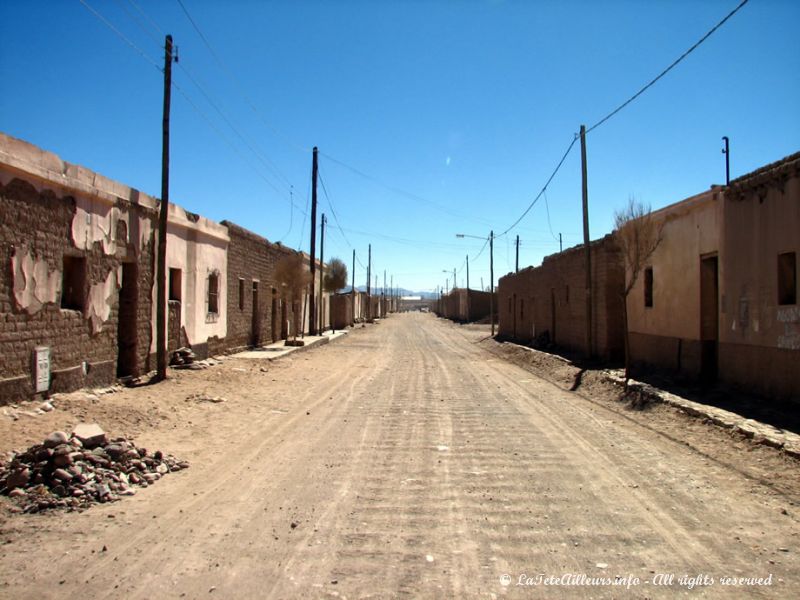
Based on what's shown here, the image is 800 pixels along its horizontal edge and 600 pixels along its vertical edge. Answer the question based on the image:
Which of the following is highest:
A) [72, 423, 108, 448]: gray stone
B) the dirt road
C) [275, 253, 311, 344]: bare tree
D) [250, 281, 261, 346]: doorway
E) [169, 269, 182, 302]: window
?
[275, 253, 311, 344]: bare tree

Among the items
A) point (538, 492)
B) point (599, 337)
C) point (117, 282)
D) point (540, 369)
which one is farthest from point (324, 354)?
point (538, 492)

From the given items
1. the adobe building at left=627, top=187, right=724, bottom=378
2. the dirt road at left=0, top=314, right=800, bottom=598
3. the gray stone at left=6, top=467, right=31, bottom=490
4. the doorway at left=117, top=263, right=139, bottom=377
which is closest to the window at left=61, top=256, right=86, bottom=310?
the doorway at left=117, top=263, right=139, bottom=377

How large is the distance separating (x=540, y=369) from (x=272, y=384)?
8.70m

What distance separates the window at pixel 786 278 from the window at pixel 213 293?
573 inches

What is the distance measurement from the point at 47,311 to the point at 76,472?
4.82 meters

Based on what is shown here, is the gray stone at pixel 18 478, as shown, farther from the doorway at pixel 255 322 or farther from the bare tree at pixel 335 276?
the bare tree at pixel 335 276

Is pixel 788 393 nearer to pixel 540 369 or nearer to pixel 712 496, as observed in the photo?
pixel 712 496

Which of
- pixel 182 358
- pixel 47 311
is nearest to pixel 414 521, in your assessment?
pixel 47 311

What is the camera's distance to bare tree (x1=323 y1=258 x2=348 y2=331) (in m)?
43.2

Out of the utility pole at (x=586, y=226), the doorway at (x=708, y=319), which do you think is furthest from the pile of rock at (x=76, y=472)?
the utility pole at (x=586, y=226)

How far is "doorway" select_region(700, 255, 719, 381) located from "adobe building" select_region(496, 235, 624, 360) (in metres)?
2.39

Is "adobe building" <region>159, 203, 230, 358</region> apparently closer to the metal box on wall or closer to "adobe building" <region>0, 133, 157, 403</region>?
"adobe building" <region>0, 133, 157, 403</region>

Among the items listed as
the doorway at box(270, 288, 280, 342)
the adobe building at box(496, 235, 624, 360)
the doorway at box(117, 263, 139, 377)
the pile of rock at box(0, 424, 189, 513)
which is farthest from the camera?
the doorway at box(270, 288, 280, 342)

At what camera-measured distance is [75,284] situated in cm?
1059
